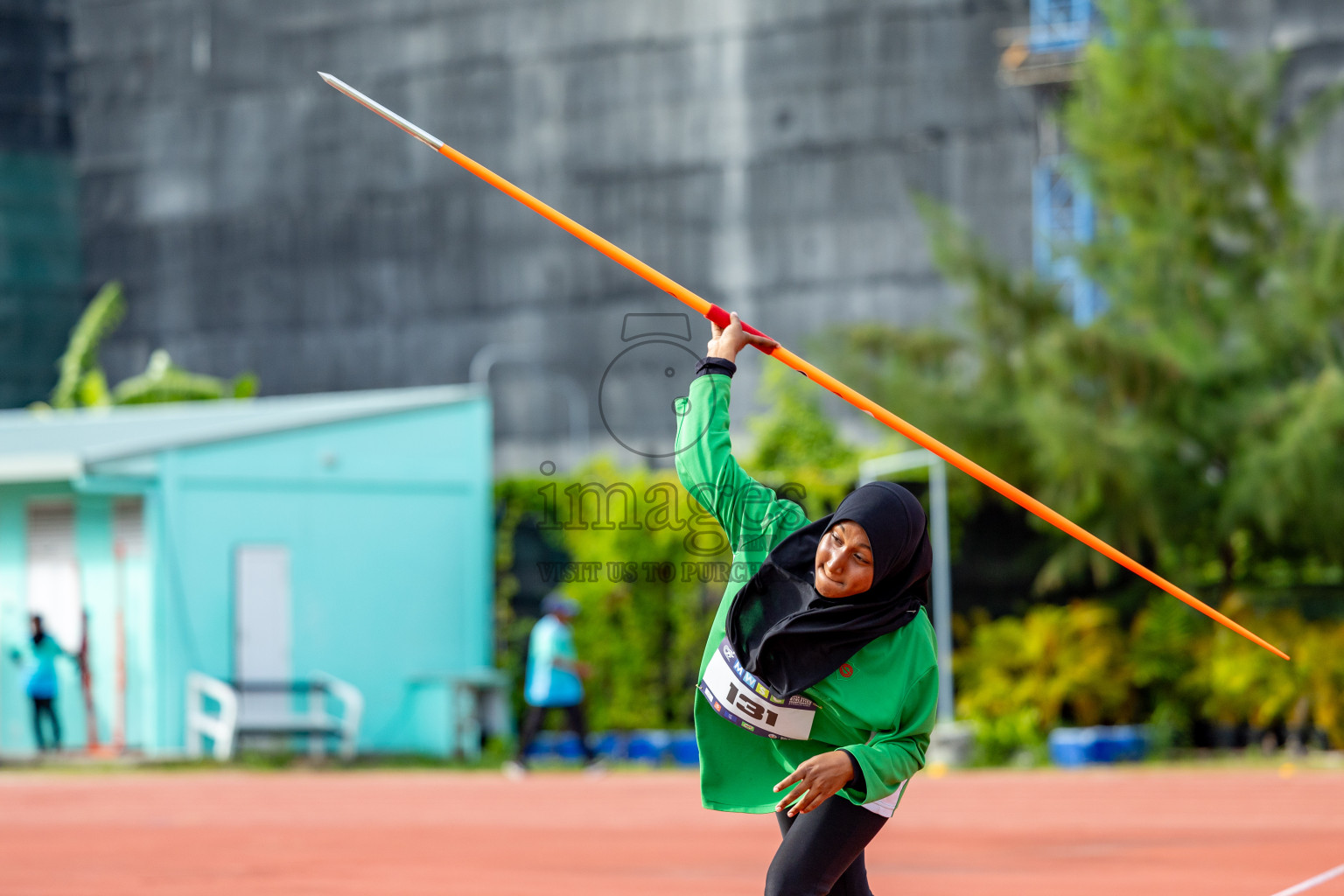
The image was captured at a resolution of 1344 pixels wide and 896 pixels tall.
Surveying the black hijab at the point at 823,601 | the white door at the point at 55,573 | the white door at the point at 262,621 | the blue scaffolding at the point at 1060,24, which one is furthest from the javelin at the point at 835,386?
the blue scaffolding at the point at 1060,24

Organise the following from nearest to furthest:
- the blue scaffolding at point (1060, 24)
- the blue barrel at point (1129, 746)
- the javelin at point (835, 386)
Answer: the javelin at point (835, 386) < the blue barrel at point (1129, 746) < the blue scaffolding at point (1060, 24)

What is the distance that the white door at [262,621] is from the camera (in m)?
18.5

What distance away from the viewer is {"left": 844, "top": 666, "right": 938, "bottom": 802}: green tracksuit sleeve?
4410 mm

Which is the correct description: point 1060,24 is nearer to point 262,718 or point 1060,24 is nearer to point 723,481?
point 262,718

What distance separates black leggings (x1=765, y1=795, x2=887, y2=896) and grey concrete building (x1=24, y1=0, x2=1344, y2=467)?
26.3 m

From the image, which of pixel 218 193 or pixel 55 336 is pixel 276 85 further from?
pixel 55 336

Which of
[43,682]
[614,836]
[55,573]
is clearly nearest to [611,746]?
[43,682]

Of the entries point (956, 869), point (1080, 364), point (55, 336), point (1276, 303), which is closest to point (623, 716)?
point (1080, 364)

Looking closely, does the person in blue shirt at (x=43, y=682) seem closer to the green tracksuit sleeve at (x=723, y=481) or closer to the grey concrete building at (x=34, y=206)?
the green tracksuit sleeve at (x=723, y=481)

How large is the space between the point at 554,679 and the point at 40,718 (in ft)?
20.4

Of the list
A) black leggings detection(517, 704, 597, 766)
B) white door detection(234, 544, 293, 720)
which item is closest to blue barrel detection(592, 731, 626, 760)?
black leggings detection(517, 704, 597, 766)

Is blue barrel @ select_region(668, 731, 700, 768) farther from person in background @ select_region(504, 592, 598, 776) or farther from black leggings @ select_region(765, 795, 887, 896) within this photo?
black leggings @ select_region(765, 795, 887, 896)

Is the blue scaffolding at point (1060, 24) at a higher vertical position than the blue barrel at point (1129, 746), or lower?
higher

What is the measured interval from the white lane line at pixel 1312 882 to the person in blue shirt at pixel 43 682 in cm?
1371
